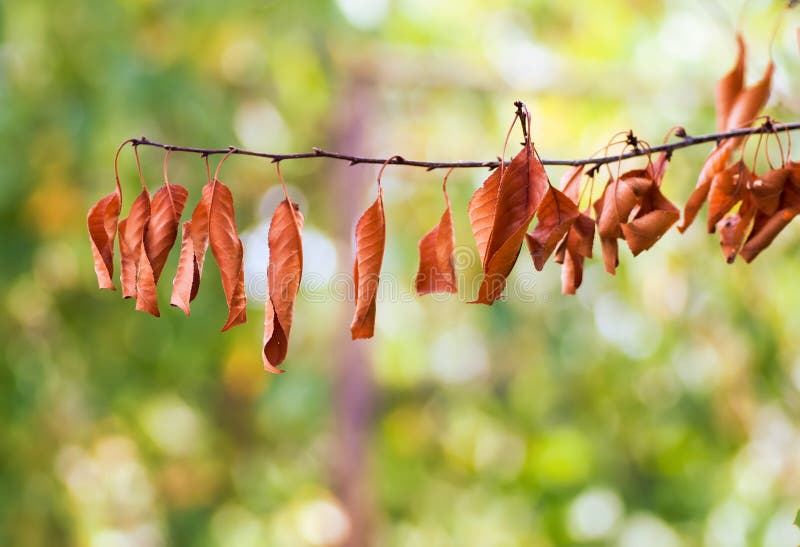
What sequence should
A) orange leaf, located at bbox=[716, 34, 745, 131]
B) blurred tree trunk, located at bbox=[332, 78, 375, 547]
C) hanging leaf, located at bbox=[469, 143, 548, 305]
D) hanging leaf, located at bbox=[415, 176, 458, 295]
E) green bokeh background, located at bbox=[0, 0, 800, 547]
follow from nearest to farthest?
hanging leaf, located at bbox=[469, 143, 548, 305]
hanging leaf, located at bbox=[415, 176, 458, 295]
orange leaf, located at bbox=[716, 34, 745, 131]
green bokeh background, located at bbox=[0, 0, 800, 547]
blurred tree trunk, located at bbox=[332, 78, 375, 547]

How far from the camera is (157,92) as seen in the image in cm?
248

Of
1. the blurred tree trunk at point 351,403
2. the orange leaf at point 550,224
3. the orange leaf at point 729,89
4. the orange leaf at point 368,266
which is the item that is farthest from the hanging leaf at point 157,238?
the blurred tree trunk at point 351,403

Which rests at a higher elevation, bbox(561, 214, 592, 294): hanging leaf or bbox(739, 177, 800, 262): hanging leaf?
bbox(739, 177, 800, 262): hanging leaf

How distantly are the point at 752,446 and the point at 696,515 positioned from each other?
29 centimetres

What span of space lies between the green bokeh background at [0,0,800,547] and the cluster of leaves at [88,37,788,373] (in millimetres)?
1641

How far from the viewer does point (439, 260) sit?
29.9 inches

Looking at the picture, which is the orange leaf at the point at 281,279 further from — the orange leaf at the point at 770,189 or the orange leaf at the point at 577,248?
the orange leaf at the point at 770,189

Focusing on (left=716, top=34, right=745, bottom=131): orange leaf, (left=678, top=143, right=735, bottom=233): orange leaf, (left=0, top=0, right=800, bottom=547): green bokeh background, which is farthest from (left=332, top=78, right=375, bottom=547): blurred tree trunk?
(left=678, top=143, right=735, bottom=233): orange leaf

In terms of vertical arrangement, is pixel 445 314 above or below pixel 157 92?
below

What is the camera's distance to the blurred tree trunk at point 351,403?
9.31ft

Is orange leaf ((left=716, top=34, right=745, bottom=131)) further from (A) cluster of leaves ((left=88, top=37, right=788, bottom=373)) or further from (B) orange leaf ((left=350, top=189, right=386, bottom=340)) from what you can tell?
(B) orange leaf ((left=350, top=189, right=386, bottom=340))

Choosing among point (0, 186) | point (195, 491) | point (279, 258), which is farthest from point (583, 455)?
point (279, 258)

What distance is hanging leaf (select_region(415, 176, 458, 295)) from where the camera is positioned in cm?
75

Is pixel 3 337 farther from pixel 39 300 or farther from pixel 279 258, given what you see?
pixel 279 258
